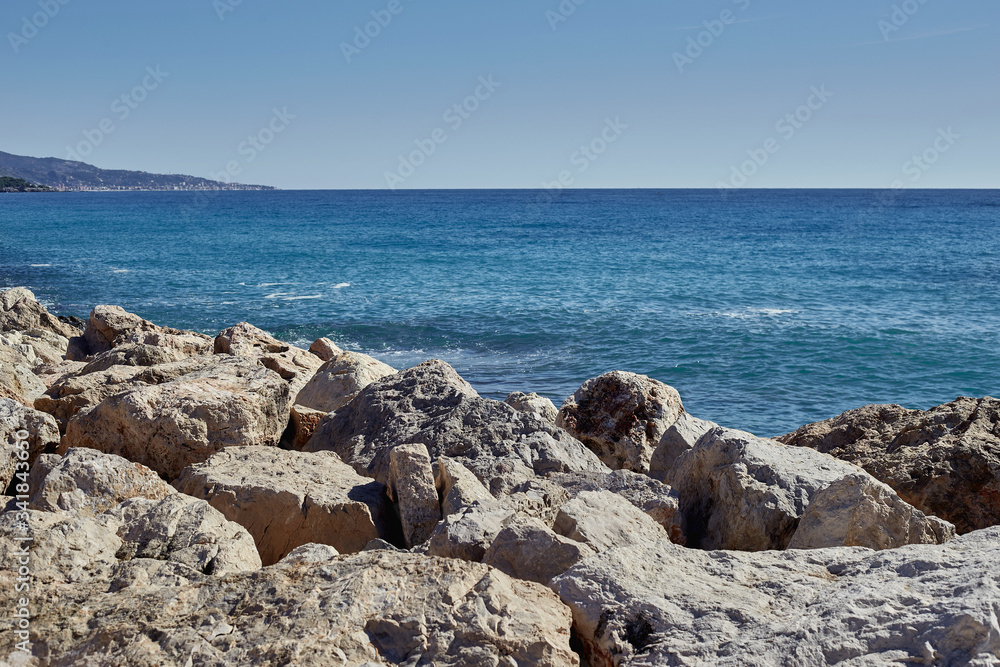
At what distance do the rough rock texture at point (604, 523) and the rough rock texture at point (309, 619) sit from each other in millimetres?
727

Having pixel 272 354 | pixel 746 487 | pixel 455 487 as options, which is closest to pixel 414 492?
pixel 455 487

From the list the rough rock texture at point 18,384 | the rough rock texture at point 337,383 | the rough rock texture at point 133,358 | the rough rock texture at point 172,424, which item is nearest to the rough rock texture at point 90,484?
the rough rock texture at point 172,424

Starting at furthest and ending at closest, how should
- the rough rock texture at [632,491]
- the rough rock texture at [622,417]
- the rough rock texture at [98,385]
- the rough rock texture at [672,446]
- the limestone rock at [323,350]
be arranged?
the limestone rock at [323,350]
the rough rock texture at [622,417]
the rough rock texture at [98,385]
the rough rock texture at [672,446]
the rough rock texture at [632,491]

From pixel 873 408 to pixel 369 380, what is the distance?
4.82 meters

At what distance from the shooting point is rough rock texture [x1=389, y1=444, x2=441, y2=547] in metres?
4.54

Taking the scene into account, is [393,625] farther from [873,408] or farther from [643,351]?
[643,351]

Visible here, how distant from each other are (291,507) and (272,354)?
498 cm

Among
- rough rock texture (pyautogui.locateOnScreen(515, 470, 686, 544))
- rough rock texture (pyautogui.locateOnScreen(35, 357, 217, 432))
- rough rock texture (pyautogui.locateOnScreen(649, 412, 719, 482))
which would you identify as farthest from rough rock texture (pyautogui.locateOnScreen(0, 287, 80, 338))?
rough rock texture (pyautogui.locateOnScreen(515, 470, 686, 544))

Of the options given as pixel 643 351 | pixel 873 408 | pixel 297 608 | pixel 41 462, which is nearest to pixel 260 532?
pixel 41 462

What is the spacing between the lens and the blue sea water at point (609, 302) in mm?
15203

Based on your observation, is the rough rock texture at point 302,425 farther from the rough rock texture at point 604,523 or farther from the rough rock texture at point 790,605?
Result: the rough rock texture at point 790,605

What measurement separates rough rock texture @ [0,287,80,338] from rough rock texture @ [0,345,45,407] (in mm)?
6277

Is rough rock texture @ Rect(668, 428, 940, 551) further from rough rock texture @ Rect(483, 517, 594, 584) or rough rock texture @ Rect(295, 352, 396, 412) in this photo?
rough rock texture @ Rect(295, 352, 396, 412)

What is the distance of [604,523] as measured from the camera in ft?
13.1
